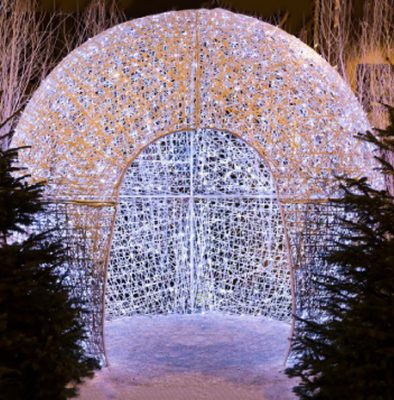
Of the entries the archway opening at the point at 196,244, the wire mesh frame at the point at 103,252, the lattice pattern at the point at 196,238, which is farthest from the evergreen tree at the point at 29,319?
the lattice pattern at the point at 196,238

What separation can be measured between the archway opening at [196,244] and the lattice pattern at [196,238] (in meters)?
0.01

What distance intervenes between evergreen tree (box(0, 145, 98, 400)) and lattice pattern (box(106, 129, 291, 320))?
4082 millimetres

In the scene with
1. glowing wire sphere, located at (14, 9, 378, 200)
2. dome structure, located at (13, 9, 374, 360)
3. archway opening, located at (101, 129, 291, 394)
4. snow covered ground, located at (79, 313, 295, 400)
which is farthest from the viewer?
archway opening, located at (101, 129, 291, 394)

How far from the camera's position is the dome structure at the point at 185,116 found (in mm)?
6105

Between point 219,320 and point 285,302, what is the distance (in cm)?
92

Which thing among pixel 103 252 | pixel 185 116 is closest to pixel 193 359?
pixel 103 252

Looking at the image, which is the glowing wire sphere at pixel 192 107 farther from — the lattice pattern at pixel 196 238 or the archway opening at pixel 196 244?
the lattice pattern at pixel 196 238

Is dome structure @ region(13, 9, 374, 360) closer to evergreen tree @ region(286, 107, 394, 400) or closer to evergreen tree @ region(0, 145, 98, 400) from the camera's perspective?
evergreen tree @ region(0, 145, 98, 400)

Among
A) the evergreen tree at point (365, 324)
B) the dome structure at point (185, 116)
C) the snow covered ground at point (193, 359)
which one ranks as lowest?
the snow covered ground at point (193, 359)

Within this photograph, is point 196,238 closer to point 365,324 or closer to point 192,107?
point 192,107

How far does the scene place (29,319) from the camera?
167 inches

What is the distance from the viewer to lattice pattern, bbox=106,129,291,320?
8633 millimetres

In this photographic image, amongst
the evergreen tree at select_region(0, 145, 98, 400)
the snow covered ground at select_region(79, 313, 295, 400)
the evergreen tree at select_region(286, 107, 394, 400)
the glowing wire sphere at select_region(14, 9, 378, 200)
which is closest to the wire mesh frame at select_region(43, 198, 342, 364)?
Result: the glowing wire sphere at select_region(14, 9, 378, 200)

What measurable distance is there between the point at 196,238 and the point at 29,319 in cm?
490
